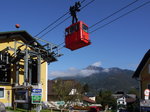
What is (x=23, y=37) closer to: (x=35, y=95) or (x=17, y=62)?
(x=17, y=62)

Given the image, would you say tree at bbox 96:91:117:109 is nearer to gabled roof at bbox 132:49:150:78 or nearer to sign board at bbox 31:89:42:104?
gabled roof at bbox 132:49:150:78

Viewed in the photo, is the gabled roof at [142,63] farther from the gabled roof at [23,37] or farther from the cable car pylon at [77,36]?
the cable car pylon at [77,36]

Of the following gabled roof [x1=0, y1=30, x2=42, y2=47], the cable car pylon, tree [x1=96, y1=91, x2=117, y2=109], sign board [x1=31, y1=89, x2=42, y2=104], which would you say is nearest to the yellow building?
gabled roof [x1=0, y1=30, x2=42, y2=47]

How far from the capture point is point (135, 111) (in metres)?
31.8

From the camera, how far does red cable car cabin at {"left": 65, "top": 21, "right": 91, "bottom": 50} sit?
641 inches

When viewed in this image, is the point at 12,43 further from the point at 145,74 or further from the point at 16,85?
the point at 145,74

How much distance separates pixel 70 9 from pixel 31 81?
18.9 metres

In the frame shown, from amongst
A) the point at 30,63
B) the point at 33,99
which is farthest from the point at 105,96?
the point at 33,99

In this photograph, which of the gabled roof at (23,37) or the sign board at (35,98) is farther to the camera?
the gabled roof at (23,37)

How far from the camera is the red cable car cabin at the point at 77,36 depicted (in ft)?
53.4

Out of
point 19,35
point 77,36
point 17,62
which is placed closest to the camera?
point 77,36

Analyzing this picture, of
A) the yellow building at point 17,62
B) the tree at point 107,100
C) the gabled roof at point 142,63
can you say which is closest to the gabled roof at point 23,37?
the yellow building at point 17,62

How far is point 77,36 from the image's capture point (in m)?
16.8

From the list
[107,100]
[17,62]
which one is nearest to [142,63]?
[17,62]
